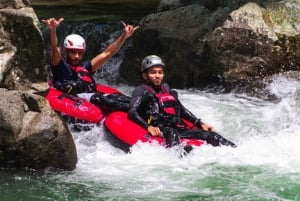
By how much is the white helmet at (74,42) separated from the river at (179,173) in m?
1.22

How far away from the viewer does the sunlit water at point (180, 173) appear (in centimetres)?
532

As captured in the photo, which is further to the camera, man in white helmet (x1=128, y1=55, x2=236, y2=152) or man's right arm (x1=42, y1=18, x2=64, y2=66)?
man in white helmet (x1=128, y1=55, x2=236, y2=152)

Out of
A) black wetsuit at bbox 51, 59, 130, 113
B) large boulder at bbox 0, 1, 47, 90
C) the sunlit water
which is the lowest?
the sunlit water

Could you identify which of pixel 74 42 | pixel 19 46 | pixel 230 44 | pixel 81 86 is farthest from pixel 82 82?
pixel 230 44

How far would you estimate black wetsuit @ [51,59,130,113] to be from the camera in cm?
736

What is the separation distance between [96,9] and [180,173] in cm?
1030

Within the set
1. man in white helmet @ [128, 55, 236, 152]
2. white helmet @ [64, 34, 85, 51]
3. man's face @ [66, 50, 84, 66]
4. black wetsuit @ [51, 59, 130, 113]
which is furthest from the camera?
man's face @ [66, 50, 84, 66]

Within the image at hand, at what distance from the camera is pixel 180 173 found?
19.5 feet

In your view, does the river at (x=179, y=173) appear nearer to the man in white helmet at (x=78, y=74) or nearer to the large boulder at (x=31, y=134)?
the large boulder at (x=31, y=134)

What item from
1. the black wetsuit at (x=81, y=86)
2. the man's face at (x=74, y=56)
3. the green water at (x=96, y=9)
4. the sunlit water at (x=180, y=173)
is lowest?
the green water at (x=96, y=9)

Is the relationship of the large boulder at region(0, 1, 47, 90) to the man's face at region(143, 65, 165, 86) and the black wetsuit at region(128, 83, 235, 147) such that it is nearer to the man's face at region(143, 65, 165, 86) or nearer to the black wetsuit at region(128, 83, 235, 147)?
the black wetsuit at region(128, 83, 235, 147)

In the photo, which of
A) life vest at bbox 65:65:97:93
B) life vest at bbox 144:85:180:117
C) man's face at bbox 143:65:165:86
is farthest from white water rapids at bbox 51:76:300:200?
man's face at bbox 143:65:165:86

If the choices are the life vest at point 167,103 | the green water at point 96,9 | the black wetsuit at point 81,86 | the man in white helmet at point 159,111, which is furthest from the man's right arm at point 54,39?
the green water at point 96,9

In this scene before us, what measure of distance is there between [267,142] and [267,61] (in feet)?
10.6
